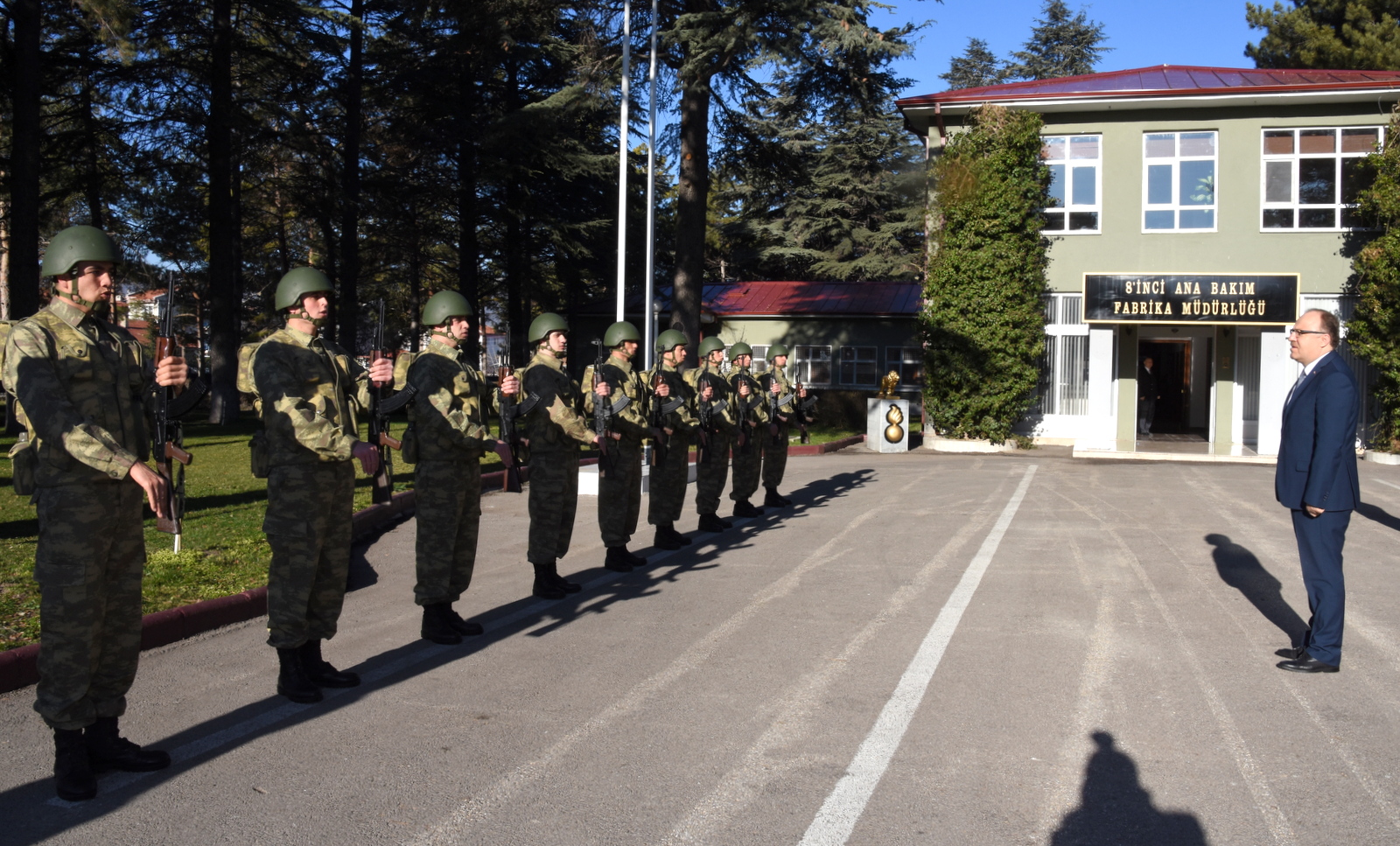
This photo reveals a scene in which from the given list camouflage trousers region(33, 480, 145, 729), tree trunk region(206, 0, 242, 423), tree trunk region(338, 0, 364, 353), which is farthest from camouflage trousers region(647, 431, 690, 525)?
tree trunk region(338, 0, 364, 353)

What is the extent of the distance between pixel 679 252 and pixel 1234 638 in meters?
16.6

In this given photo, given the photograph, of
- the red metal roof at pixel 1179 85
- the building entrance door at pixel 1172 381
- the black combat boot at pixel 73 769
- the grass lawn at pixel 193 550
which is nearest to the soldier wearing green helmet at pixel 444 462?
the grass lawn at pixel 193 550

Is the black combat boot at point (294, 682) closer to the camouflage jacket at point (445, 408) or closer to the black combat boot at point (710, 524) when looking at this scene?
the camouflage jacket at point (445, 408)

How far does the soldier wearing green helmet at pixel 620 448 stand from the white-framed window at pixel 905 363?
1051 inches

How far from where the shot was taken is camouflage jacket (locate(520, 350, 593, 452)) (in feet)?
26.6

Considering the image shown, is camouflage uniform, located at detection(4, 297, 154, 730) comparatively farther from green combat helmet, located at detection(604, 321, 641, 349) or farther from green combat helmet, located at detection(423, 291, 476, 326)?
green combat helmet, located at detection(604, 321, 641, 349)

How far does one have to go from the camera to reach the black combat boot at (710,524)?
1189cm

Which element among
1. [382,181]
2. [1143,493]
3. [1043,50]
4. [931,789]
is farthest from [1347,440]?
[1043,50]

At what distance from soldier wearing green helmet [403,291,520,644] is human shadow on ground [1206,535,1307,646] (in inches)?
208

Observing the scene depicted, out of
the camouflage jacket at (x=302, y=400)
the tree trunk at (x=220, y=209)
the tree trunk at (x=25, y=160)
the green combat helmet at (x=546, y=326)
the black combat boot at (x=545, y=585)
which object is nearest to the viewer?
the camouflage jacket at (x=302, y=400)

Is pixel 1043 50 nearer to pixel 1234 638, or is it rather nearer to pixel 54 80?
pixel 54 80

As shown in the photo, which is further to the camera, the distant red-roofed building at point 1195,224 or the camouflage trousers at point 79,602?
the distant red-roofed building at point 1195,224

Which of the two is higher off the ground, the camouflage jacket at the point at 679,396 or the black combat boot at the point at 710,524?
the camouflage jacket at the point at 679,396

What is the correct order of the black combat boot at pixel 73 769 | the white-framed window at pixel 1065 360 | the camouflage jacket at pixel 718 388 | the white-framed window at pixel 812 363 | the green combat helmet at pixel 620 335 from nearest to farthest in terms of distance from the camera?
the black combat boot at pixel 73 769, the green combat helmet at pixel 620 335, the camouflage jacket at pixel 718 388, the white-framed window at pixel 1065 360, the white-framed window at pixel 812 363
